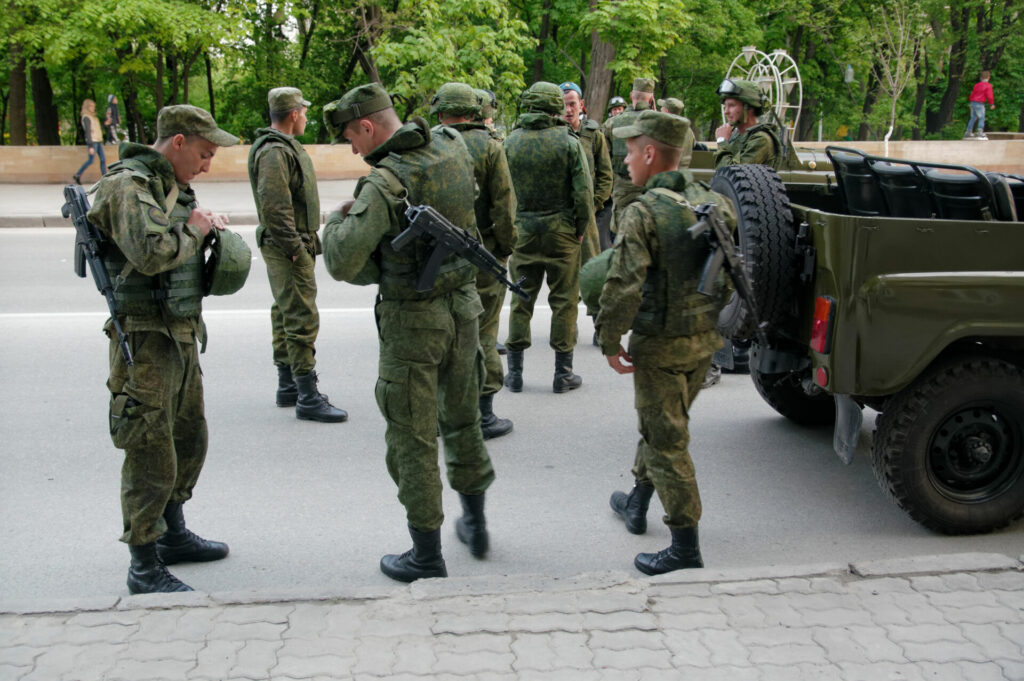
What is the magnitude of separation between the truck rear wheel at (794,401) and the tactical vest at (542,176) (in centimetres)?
168

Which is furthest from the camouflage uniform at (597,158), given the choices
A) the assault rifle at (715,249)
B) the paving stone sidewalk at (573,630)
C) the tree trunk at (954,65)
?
the tree trunk at (954,65)

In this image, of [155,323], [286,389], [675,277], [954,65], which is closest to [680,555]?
[675,277]

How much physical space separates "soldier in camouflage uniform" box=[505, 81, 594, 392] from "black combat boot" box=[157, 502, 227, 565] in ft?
9.56

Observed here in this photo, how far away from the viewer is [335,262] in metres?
3.71

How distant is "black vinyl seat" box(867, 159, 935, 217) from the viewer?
4.81m

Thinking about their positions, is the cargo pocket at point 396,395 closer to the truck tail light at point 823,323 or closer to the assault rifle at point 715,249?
the assault rifle at point 715,249

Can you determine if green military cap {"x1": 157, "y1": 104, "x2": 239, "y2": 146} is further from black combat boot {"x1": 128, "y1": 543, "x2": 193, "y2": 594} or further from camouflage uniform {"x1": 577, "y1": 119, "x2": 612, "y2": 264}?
camouflage uniform {"x1": 577, "y1": 119, "x2": 612, "y2": 264}

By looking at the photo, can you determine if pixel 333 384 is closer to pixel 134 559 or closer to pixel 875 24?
pixel 134 559

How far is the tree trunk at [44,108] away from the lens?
82.1ft

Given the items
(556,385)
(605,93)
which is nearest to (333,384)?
(556,385)

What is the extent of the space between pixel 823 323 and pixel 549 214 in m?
2.64

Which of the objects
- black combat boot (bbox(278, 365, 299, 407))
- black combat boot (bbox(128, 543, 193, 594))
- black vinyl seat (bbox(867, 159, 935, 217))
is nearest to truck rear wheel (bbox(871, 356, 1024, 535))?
black vinyl seat (bbox(867, 159, 935, 217))

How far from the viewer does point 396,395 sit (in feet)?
12.7

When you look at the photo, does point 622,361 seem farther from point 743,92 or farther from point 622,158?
point 622,158
